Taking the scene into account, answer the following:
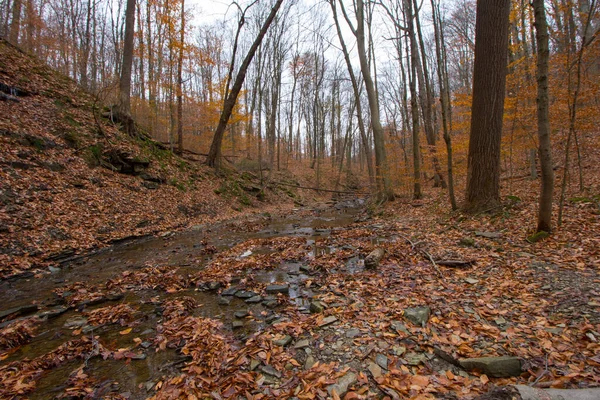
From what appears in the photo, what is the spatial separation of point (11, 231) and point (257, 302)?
578 centimetres

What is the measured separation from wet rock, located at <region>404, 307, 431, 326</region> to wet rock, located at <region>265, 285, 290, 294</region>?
6.58 ft

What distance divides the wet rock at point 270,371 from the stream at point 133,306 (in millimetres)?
726

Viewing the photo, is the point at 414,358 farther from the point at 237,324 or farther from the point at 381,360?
the point at 237,324

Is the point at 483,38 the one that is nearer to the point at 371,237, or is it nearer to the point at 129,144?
the point at 371,237

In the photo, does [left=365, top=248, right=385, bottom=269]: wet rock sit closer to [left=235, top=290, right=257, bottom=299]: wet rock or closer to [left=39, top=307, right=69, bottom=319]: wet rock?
[left=235, top=290, right=257, bottom=299]: wet rock

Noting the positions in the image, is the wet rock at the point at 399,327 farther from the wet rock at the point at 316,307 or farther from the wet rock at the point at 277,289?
the wet rock at the point at 277,289

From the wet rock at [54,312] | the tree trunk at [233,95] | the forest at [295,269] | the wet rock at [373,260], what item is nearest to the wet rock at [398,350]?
the forest at [295,269]

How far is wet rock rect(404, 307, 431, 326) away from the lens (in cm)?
302

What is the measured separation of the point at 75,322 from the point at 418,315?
4.56 m

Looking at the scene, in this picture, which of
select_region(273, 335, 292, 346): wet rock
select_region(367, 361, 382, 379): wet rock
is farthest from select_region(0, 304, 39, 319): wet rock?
select_region(367, 361, 382, 379): wet rock

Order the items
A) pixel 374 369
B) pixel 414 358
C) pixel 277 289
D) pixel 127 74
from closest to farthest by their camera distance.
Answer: pixel 374 369 → pixel 414 358 → pixel 277 289 → pixel 127 74

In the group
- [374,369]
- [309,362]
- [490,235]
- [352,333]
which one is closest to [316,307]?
[352,333]

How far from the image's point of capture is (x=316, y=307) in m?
3.66

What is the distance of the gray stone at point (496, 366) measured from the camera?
2.17 meters
